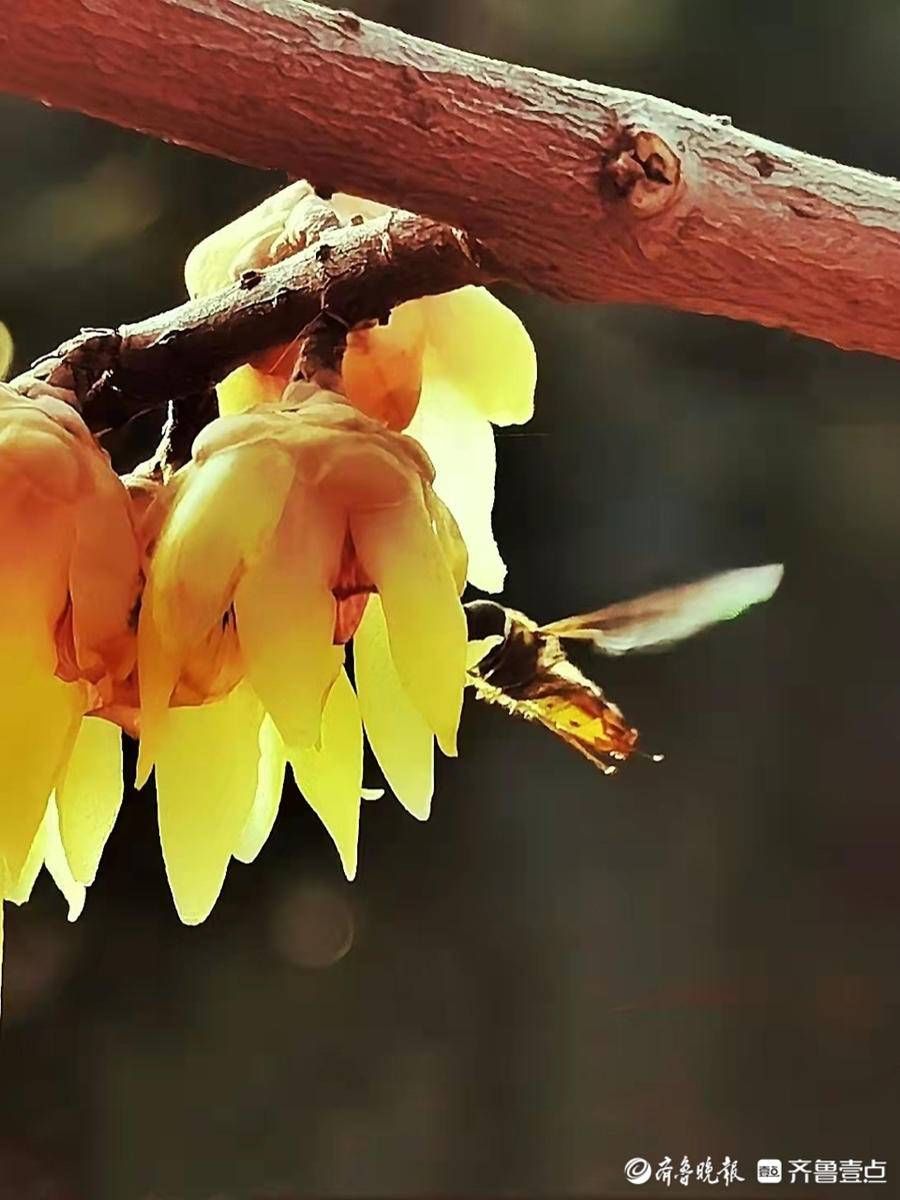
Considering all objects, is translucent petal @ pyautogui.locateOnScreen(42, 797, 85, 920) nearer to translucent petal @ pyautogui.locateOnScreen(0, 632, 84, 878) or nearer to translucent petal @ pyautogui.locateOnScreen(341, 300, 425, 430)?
translucent petal @ pyautogui.locateOnScreen(0, 632, 84, 878)

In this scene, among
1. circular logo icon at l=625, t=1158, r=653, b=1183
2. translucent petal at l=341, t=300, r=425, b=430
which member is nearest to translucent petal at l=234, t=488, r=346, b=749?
A: translucent petal at l=341, t=300, r=425, b=430

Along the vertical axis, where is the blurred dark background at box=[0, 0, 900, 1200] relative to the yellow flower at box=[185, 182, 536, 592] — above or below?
below

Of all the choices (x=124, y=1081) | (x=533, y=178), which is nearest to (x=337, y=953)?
(x=124, y=1081)

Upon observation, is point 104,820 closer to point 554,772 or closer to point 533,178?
point 554,772

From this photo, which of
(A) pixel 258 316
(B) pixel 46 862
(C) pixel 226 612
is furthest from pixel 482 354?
(B) pixel 46 862

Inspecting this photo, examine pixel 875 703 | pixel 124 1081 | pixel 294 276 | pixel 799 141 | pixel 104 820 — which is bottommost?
pixel 124 1081

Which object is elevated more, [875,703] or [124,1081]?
[875,703]
